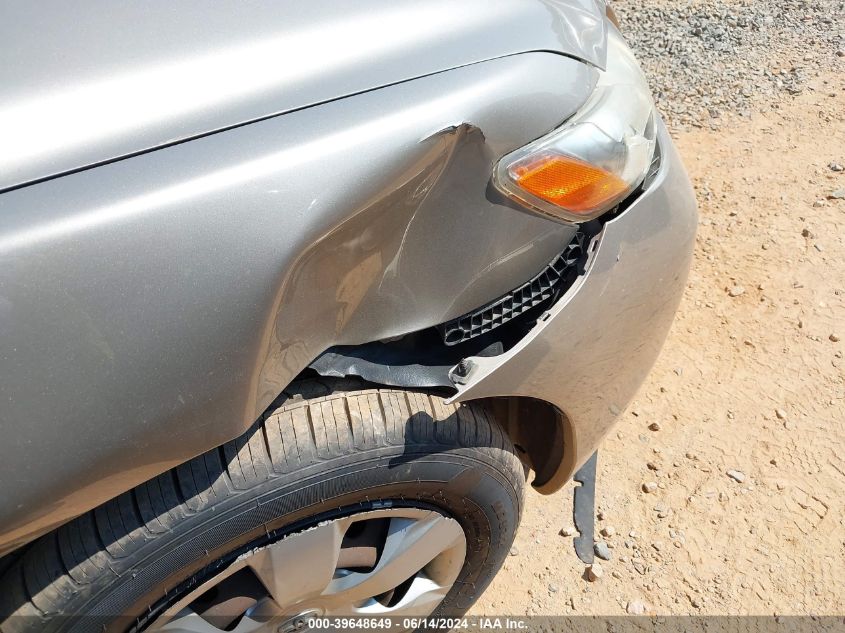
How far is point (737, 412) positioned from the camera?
2498 mm

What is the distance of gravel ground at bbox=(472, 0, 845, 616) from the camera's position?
210 cm

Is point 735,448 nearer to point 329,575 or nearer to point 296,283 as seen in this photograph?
point 329,575

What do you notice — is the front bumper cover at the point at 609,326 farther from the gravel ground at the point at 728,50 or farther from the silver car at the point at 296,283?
the gravel ground at the point at 728,50

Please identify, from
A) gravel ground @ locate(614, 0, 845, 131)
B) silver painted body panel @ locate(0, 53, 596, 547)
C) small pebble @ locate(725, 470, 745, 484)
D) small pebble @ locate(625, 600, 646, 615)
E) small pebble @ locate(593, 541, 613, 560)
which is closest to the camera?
silver painted body panel @ locate(0, 53, 596, 547)

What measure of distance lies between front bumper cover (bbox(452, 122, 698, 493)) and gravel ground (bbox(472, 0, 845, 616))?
0.63m

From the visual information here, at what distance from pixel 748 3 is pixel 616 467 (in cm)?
337

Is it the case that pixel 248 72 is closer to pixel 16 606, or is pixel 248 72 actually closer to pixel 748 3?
pixel 16 606

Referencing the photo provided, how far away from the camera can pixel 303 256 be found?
1038 millimetres

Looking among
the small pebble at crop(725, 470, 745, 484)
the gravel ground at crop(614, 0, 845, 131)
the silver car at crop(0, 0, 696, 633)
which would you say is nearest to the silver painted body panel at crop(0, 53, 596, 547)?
the silver car at crop(0, 0, 696, 633)

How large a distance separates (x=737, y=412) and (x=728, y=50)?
2.44 m

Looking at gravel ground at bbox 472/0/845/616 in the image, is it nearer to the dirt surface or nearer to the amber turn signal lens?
the dirt surface

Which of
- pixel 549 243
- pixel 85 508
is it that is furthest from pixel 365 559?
pixel 549 243

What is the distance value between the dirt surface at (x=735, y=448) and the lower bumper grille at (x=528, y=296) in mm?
1066

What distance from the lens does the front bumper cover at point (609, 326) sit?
1333 millimetres
